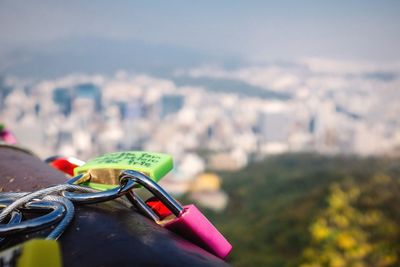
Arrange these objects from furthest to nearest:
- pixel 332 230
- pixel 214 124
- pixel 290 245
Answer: pixel 214 124, pixel 290 245, pixel 332 230

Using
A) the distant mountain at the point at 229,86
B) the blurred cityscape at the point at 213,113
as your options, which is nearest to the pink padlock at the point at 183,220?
the blurred cityscape at the point at 213,113

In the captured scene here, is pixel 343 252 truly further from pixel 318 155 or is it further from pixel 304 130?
pixel 304 130

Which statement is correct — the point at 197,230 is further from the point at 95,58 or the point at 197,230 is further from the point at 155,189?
the point at 95,58

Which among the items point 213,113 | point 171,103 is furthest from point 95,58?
point 213,113

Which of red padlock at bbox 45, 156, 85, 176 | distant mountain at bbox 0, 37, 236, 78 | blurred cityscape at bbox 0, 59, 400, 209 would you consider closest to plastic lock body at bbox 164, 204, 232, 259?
red padlock at bbox 45, 156, 85, 176

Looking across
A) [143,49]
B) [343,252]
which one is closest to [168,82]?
[143,49]

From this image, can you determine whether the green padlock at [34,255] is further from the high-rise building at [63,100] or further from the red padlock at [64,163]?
the high-rise building at [63,100]
